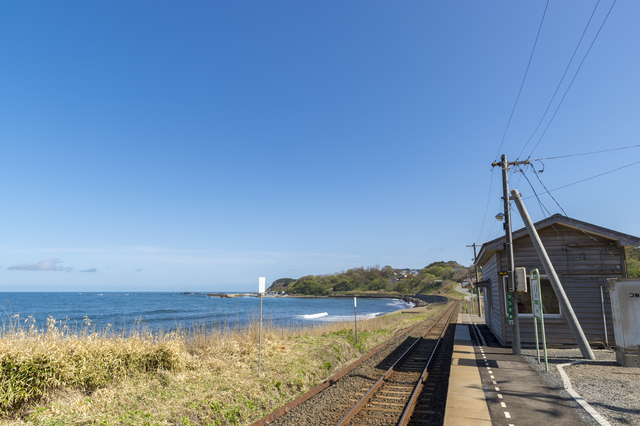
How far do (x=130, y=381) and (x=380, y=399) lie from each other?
618 cm

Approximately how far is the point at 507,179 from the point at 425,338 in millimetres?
10911

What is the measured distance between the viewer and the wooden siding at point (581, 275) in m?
14.9

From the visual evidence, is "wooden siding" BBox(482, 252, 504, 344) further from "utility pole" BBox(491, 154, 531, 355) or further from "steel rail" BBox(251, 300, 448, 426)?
"steel rail" BBox(251, 300, 448, 426)

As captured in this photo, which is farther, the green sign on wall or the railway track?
the green sign on wall

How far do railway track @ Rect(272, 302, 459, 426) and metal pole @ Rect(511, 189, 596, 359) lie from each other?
15.7 feet

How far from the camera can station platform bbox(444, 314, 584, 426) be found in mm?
6953

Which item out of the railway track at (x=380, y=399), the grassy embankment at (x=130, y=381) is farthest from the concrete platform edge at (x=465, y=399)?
the grassy embankment at (x=130, y=381)

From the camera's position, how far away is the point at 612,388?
29.5 ft

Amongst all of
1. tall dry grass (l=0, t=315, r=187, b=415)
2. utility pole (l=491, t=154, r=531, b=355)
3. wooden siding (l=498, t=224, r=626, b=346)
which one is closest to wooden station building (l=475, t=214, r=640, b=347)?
wooden siding (l=498, t=224, r=626, b=346)

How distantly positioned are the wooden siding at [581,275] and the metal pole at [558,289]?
268 centimetres

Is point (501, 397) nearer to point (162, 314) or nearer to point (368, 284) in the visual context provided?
point (162, 314)

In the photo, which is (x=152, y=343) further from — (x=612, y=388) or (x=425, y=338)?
(x=425, y=338)

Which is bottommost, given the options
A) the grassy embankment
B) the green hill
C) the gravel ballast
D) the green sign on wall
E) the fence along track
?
the green hill

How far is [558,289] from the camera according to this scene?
1308 centimetres
